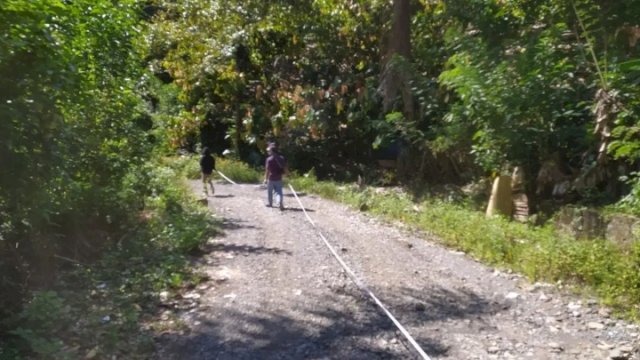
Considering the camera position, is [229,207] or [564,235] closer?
[564,235]

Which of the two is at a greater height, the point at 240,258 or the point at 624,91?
the point at 624,91

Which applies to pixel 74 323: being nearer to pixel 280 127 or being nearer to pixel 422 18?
pixel 422 18

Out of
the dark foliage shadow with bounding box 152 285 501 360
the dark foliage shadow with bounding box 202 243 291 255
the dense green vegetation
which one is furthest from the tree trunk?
the dark foliage shadow with bounding box 152 285 501 360

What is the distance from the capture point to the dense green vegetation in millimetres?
7805

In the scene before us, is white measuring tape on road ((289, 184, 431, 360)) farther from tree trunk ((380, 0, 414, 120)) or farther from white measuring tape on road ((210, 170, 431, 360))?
tree trunk ((380, 0, 414, 120))

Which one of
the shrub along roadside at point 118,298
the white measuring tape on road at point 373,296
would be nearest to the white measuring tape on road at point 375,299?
the white measuring tape on road at point 373,296

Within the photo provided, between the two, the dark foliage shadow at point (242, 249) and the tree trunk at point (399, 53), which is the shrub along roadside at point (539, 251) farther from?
the tree trunk at point (399, 53)

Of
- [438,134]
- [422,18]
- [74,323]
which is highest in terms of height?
[422,18]

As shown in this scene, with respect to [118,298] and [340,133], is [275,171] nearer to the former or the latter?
[340,133]

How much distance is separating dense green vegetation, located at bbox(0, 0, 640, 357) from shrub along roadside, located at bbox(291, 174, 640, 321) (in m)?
0.03

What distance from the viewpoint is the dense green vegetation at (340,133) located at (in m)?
7.80

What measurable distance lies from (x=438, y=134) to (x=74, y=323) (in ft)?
39.8

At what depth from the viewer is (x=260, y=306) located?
8.59 m

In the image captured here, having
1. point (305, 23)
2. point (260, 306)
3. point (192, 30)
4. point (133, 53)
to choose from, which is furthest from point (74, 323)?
point (192, 30)
